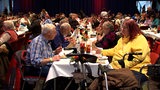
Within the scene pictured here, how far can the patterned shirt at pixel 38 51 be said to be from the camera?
430cm

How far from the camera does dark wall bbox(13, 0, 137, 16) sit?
820 inches

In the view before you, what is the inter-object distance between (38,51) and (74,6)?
56.0 feet

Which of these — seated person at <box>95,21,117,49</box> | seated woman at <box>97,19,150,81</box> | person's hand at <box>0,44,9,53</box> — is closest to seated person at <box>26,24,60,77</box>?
person's hand at <box>0,44,9,53</box>

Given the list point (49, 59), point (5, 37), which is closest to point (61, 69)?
point (49, 59)

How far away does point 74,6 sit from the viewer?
69.6ft

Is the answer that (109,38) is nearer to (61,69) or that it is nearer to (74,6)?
(61,69)

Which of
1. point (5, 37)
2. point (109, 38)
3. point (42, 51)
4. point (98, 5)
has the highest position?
point (42, 51)

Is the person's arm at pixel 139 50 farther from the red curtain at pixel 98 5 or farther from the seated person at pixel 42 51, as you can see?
the red curtain at pixel 98 5

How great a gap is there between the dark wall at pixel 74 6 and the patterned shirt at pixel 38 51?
16.3 m

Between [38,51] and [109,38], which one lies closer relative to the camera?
[38,51]

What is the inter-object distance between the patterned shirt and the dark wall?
1633 cm

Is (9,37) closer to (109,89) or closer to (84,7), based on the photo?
(109,89)

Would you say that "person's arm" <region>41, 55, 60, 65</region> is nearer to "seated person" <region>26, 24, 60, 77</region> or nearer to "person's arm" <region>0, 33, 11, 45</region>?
"seated person" <region>26, 24, 60, 77</region>

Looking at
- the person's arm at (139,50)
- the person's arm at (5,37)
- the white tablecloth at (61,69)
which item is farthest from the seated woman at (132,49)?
the person's arm at (5,37)
